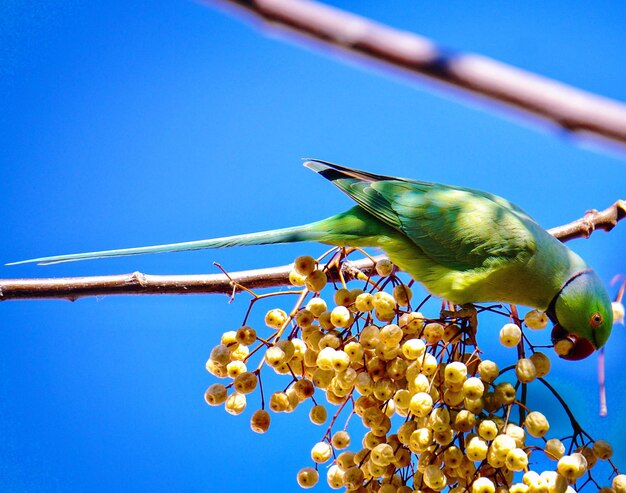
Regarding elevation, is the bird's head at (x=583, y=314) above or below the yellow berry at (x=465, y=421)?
above

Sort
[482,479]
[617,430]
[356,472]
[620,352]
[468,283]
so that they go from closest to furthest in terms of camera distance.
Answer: [482,479]
[356,472]
[468,283]
[617,430]
[620,352]

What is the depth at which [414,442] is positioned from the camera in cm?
103

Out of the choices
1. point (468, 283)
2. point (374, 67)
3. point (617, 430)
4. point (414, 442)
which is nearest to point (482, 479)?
point (414, 442)

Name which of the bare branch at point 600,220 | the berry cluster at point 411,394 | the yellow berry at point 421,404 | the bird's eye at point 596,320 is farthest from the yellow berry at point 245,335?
the bare branch at point 600,220

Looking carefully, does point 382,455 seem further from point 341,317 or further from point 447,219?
point 447,219

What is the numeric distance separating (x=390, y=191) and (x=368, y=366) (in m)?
0.50

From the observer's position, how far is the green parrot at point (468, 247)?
1.41 metres

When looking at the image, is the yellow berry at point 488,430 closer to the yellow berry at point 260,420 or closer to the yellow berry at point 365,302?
the yellow berry at point 365,302

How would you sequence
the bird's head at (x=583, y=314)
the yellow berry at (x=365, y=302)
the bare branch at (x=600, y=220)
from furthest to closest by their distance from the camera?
the bare branch at (x=600, y=220), the bird's head at (x=583, y=314), the yellow berry at (x=365, y=302)

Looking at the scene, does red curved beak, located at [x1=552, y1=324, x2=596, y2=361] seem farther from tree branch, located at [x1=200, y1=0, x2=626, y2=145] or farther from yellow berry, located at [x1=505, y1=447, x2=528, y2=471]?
tree branch, located at [x1=200, y1=0, x2=626, y2=145]

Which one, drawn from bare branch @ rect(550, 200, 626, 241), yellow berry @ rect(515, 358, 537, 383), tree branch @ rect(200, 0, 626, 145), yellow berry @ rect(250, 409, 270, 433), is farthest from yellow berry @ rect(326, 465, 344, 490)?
tree branch @ rect(200, 0, 626, 145)

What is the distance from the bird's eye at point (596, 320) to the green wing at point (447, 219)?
18 centimetres

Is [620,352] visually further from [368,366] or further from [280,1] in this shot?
[280,1]

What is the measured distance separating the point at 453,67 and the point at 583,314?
3.76ft
